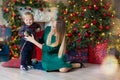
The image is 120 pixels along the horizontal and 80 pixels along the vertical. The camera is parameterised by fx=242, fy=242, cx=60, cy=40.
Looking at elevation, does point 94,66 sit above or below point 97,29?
below

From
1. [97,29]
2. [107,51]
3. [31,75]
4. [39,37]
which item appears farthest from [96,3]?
[31,75]

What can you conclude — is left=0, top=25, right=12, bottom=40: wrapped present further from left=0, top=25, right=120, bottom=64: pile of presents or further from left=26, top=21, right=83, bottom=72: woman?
left=26, top=21, right=83, bottom=72: woman

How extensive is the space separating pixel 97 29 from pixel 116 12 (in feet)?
1.93

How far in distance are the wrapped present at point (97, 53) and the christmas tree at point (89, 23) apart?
9 centimetres

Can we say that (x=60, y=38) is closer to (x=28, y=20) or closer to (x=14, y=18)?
(x=28, y=20)

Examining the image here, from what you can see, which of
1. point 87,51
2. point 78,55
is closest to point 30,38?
point 78,55

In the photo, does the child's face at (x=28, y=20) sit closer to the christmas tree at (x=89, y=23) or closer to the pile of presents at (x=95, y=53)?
the christmas tree at (x=89, y=23)

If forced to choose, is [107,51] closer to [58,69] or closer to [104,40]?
[104,40]

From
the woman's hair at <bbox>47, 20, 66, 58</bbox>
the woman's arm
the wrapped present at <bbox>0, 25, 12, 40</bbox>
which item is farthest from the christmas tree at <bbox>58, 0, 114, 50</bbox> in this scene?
the wrapped present at <bbox>0, 25, 12, 40</bbox>

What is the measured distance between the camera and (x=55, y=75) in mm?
3154

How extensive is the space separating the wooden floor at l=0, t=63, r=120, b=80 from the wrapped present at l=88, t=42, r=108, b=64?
50 centimetres

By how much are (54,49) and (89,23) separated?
79cm

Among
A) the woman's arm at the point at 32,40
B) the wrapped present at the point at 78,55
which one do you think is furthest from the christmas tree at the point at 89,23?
the woman's arm at the point at 32,40

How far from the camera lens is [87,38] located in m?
3.87
